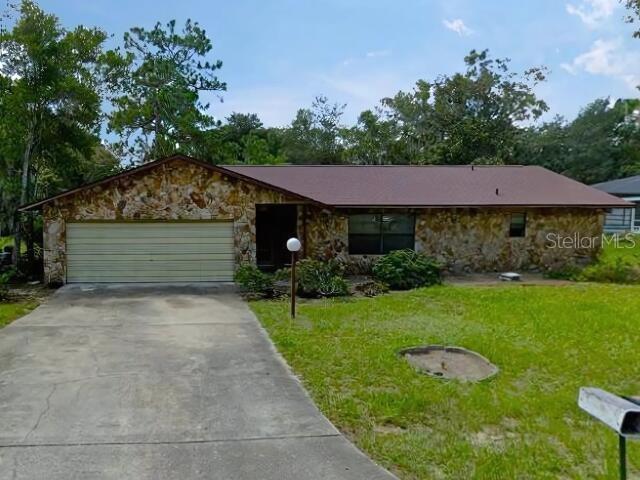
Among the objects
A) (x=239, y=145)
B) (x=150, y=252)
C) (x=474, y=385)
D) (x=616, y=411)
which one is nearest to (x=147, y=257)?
(x=150, y=252)

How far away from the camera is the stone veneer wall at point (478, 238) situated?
594 inches

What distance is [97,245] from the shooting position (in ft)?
43.4

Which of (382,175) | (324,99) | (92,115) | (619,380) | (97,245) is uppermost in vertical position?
(324,99)

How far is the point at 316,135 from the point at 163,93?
57.3ft

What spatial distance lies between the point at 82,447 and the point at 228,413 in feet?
4.36

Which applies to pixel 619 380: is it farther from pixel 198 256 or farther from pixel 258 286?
pixel 198 256

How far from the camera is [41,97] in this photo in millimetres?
14062

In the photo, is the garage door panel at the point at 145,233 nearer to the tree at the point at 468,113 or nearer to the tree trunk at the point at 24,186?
the tree trunk at the point at 24,186

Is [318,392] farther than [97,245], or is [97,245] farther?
[97,245]

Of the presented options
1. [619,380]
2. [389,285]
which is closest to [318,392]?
[619,380]

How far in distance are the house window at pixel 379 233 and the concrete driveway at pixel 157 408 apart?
680 centimetres

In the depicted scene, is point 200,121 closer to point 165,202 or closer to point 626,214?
point 165,202

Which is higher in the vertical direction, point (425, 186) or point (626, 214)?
point (425, 186)

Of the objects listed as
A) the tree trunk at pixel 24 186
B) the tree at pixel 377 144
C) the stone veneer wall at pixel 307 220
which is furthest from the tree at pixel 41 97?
the tree at pixel 377 144
